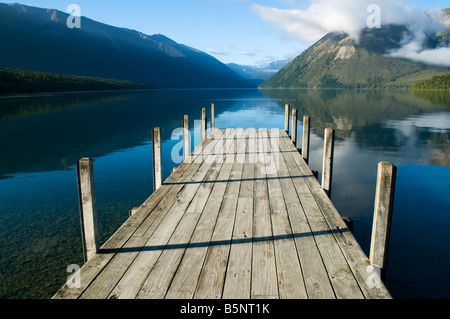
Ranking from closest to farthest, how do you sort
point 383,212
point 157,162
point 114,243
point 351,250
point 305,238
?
point 383,212, point 351,250, point 114,243, point 305,238, point 157,162

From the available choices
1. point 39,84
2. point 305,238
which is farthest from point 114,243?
point 39,84

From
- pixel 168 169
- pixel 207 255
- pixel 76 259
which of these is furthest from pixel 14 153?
pixel 207 255

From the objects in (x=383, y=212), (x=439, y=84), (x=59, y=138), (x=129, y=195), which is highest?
(x=439, y=84)

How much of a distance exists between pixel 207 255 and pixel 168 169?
9929 mm

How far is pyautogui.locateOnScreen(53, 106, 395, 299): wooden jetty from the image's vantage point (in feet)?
10.9

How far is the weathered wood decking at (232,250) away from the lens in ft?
10.9

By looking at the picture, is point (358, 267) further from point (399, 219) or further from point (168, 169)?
point (168, 169)

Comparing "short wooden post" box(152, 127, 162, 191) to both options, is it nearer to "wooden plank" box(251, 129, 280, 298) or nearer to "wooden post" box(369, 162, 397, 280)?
"wooden plank" box(251, 129, 280, 298)

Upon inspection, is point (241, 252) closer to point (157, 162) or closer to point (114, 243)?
point (114, 243)

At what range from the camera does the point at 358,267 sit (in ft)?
Answer: 12.2

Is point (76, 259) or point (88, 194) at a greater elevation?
point (88, 194)

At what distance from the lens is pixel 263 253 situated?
4.04 meters

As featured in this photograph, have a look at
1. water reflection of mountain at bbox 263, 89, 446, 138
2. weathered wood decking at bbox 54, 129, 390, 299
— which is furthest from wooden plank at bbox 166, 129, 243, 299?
water reflection of mountain at bbox 263, 89, 446, 138

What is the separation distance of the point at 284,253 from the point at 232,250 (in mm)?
656
